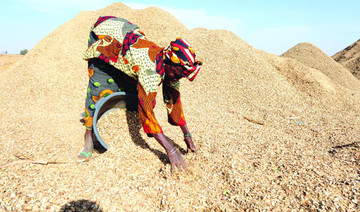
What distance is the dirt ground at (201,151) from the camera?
1870 mm

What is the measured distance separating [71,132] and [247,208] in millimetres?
2929

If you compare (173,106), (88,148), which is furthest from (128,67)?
(88,148)

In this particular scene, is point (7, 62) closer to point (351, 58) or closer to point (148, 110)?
point (148, 110)

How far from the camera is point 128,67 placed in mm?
2143

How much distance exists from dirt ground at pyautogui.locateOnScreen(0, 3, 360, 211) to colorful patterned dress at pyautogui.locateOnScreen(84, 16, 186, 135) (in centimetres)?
41

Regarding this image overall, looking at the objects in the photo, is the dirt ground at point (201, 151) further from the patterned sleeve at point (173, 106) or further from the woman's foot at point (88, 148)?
the patterned sleeve at point (173, 106)

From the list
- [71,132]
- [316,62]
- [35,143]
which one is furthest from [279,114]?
[316,62]

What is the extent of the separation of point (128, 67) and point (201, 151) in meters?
1.25

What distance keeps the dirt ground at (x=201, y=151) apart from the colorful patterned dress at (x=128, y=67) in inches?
16.3

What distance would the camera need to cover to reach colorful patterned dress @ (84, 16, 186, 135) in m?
1.97

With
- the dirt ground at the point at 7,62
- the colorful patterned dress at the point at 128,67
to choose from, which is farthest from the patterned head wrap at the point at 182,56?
the dirt ground at the point at 7,62

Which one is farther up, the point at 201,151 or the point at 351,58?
the point at 351,58

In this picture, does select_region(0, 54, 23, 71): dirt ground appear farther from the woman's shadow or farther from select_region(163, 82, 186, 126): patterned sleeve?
select_region(163, 82, 186, 126): patterned sleeve

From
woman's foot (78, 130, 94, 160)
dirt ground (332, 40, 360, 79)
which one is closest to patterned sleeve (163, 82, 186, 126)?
woman's foot (78, 130, 94, 160)
